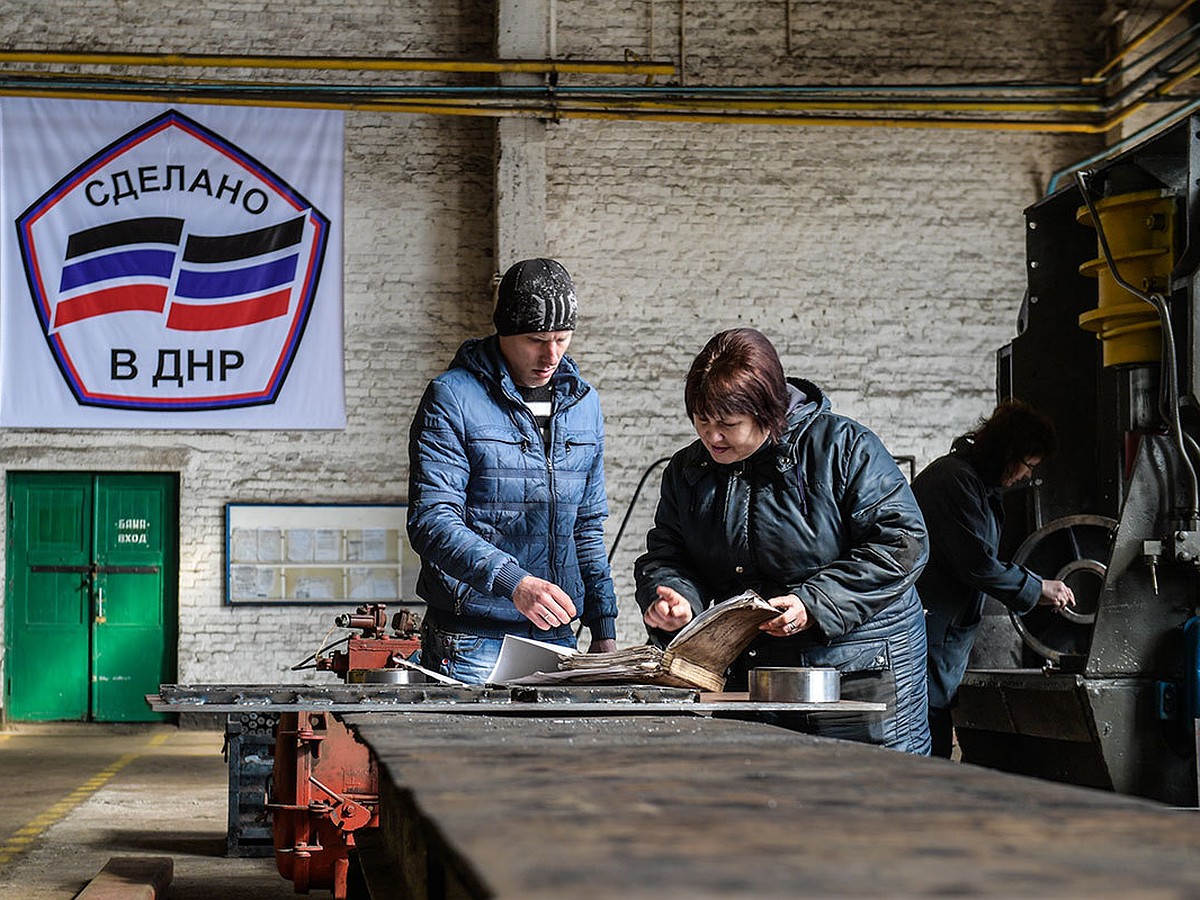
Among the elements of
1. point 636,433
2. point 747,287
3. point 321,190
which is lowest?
point 636,433

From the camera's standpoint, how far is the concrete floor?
503 cm

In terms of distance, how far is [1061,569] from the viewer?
5.14 meters

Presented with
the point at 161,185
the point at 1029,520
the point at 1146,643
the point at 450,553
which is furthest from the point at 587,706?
the point at 161,185

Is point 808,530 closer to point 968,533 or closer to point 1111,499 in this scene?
point 968,533

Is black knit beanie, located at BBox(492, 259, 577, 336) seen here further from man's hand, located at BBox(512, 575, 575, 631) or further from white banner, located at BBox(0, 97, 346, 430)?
white banner, located at BBox(0, 97, 346, 430)

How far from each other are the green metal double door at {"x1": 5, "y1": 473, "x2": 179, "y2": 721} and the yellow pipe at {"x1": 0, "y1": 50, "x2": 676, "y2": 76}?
2942 mm

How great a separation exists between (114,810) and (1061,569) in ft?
14.4

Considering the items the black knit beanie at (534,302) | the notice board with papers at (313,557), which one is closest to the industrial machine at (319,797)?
the black knit beanie at (534,302)

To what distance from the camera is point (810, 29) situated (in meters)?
10.7

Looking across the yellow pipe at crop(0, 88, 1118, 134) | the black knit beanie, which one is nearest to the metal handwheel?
the black knit beanie

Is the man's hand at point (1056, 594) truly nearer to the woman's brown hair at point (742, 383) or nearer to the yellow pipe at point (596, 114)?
the woman's brown hair at point (742, 383)

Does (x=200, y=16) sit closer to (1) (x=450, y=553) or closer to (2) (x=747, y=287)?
(2) (x=747, y=287)

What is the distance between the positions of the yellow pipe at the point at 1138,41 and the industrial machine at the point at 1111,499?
5.36 m

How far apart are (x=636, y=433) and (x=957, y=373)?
2403 mm
